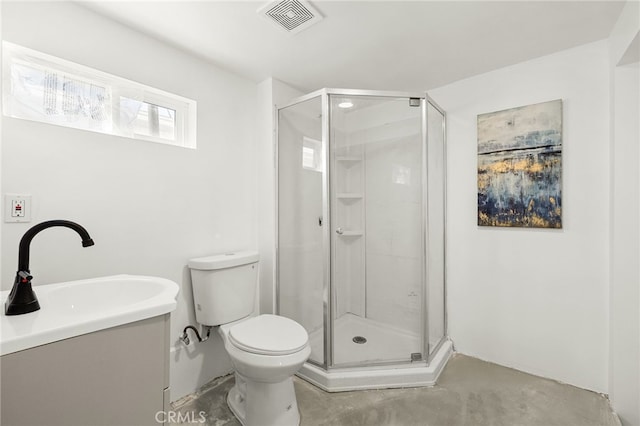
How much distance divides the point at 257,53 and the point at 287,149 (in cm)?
65

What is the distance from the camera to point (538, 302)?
1.99 meters

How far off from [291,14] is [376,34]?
511 millimetres

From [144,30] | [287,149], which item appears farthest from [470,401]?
[144,30]

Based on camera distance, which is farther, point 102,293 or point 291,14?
point 291,14

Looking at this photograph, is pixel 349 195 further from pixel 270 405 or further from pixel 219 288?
pixel 270 405

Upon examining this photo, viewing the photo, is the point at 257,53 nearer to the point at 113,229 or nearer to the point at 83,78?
the point at 83,78

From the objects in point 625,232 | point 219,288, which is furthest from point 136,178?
point 625,232

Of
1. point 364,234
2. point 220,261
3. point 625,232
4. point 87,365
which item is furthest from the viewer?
point 364,234

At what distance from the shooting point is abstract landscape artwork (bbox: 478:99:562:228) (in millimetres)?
1902

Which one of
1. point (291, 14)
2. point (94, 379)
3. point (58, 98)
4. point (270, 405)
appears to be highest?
point (291, 14)

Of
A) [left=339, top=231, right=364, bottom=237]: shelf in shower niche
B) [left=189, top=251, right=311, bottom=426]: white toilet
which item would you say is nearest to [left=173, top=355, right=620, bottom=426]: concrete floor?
[left=189, top=251, right=311, bottom=426]: white toilet

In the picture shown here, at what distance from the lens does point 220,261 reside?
71.2 inches

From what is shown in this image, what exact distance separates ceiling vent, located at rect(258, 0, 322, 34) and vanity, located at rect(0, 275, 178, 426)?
55.8 inches

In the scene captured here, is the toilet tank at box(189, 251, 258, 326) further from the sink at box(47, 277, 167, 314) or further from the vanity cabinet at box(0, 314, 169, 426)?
the vanity cabinet at box(0, 314, 169, 426)
